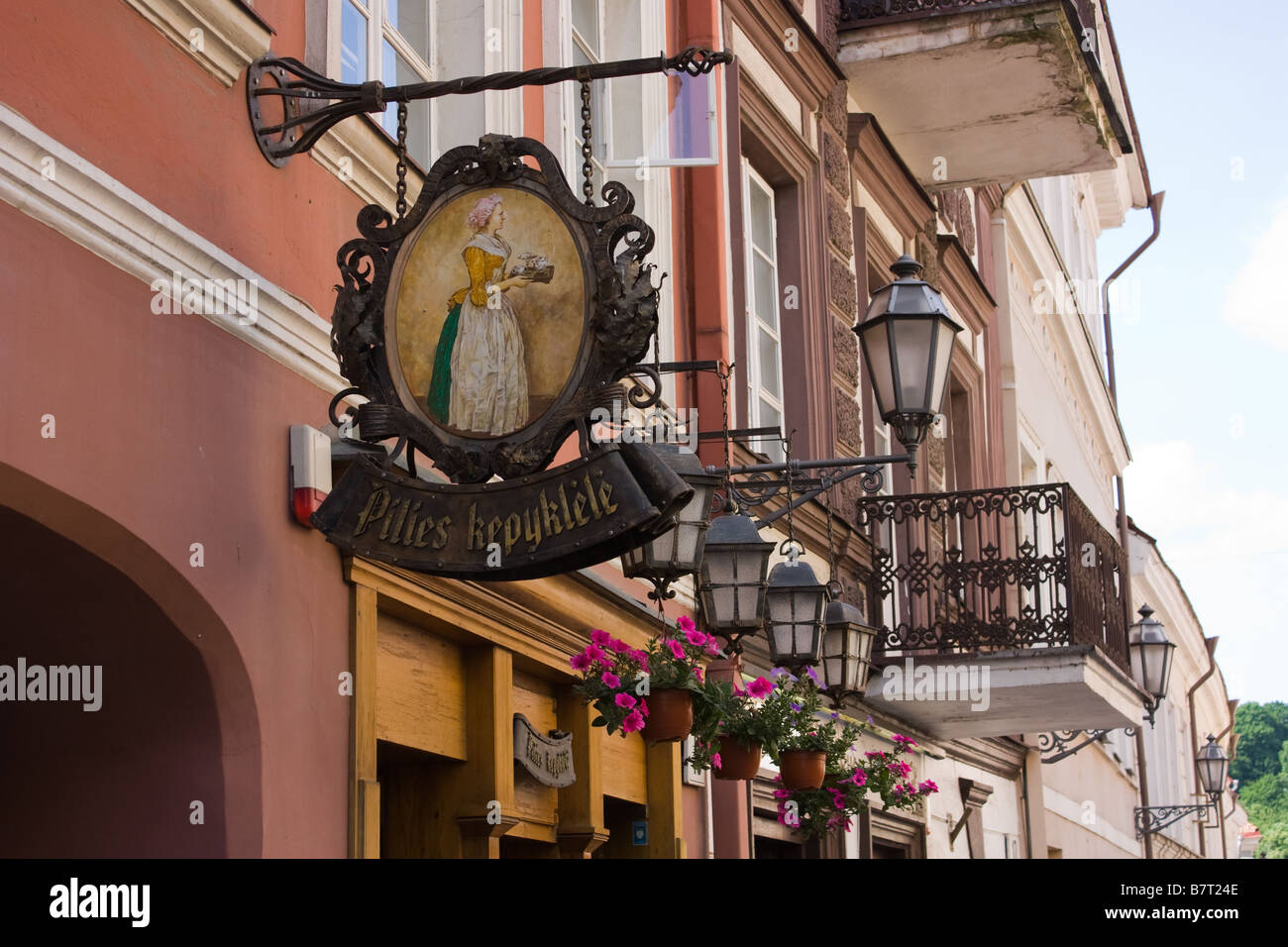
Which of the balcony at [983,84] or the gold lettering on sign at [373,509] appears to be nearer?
the gold lettering on sign at [373,509]

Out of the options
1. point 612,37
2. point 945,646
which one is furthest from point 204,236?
point 945,646

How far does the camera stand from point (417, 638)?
691 centimetres

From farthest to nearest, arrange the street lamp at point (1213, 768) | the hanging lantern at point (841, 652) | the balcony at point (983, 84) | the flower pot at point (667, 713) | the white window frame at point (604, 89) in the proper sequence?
1. the street lamp at point (1213, 768)
2. the balcony at point (983, 84)
3. the hanging lantern at point (841, 652)
4. the white window frame at point (604, 89)
5. the flower pot at point (667, 713)

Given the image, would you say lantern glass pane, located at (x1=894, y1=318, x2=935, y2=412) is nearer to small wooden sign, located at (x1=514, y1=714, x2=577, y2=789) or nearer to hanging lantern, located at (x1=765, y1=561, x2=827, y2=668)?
hanging lantern, located at (x1=765, y1=561, x2=827, y2=668)

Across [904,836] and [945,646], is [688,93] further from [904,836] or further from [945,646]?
[904,836]

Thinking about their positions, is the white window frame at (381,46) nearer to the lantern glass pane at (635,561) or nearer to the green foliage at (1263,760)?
the lantern glass pane at (635,561)

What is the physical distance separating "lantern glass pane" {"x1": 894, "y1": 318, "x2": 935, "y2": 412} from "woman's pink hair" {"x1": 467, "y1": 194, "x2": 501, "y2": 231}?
3.18 meters

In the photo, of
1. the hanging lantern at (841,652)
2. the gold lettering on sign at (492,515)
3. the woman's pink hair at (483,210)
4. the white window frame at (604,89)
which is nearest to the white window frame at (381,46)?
the white window frame at (604,89)

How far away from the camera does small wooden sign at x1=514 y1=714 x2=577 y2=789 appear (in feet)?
24.9

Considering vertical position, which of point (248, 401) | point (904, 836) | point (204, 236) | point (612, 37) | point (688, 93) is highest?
point (612, 37)

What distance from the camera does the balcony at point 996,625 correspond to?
13336 millimetres

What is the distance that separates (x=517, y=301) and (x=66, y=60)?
1282 mm

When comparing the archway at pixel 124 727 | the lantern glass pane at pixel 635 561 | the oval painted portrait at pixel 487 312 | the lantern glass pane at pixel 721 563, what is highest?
the oval painted portrait at pixel 487 312

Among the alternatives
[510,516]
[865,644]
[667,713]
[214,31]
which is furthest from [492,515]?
[865,644]
